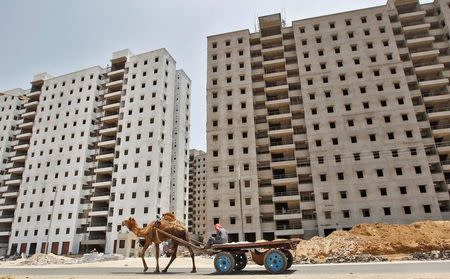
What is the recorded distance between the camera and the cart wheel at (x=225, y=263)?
15227mm

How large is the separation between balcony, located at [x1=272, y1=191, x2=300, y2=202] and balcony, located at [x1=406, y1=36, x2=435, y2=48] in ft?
118

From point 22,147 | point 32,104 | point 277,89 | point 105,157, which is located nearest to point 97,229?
point 105,157

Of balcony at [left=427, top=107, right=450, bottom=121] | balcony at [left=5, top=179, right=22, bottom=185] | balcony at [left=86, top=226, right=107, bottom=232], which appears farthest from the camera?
balcony at [left=5, top=179, right=22, bottom=185]

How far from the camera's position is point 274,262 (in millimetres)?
14438

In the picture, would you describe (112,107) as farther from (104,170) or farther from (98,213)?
(98,213)

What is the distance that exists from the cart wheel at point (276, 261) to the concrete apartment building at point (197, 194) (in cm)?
11777

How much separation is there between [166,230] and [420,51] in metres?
63.8

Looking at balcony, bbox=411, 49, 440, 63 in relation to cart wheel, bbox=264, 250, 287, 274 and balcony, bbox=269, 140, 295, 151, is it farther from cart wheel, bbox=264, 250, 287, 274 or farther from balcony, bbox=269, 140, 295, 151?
cart wheel, bbox=264, 250, 287, 274

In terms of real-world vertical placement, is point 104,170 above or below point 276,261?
above

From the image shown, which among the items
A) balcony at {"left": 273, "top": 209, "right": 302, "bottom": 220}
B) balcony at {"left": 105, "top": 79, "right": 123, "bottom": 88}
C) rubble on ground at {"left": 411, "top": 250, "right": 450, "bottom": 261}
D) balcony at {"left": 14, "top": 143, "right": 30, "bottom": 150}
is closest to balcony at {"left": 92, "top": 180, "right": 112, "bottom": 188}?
balcony at {"left": 105, "top": 79, "right": 123, "bottom": 88}

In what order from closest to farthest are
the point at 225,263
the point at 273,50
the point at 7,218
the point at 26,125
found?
the point at 225,263, the point at 273,50, the point at 7,218, the point at 26,125

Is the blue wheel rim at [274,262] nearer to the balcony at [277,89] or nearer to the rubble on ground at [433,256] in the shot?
the rubble on ground at [433,256]

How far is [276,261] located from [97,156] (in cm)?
6760

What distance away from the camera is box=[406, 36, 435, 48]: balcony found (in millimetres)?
60500
